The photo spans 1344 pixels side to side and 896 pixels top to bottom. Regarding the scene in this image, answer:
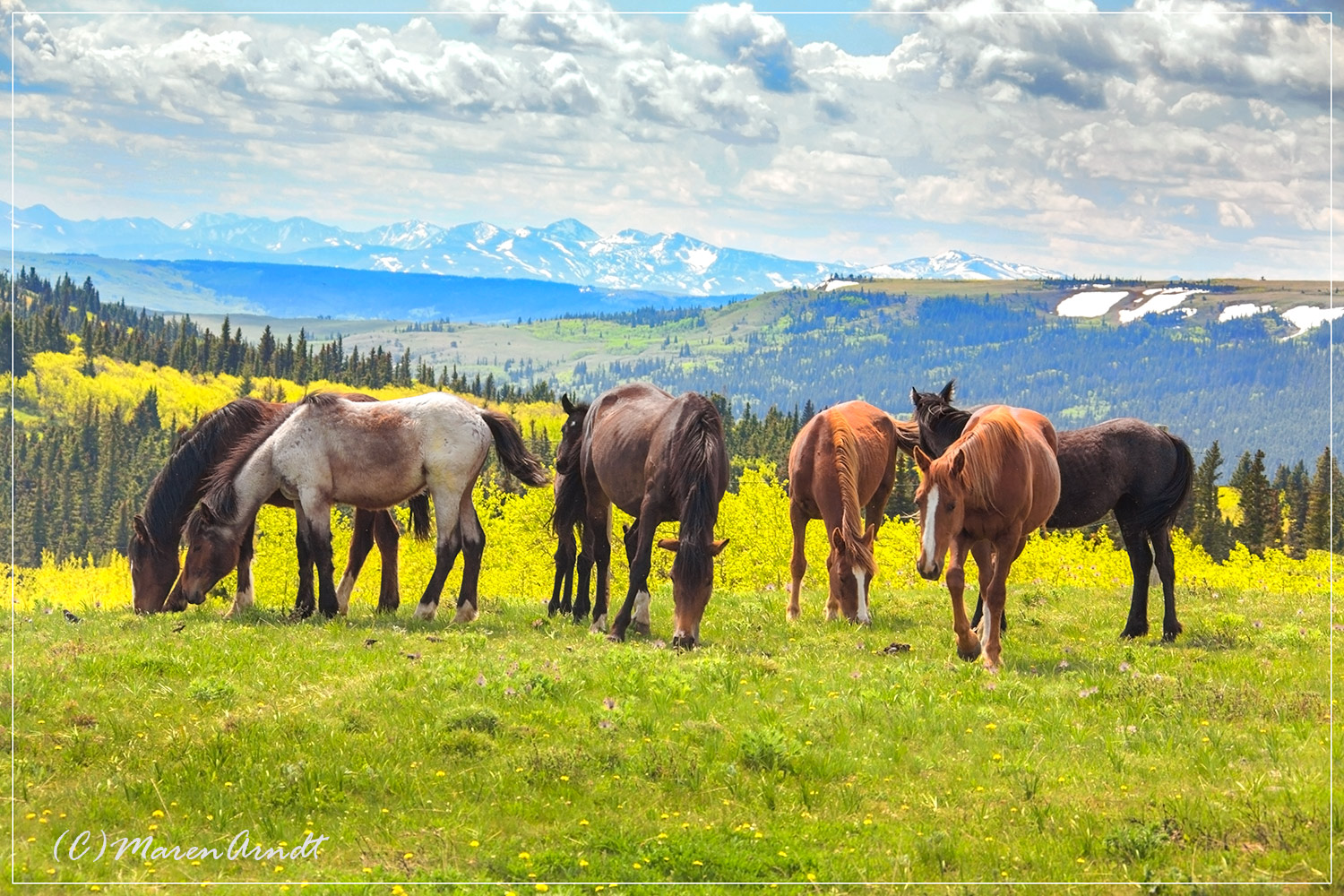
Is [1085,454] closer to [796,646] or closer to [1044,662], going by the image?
[1044,662]

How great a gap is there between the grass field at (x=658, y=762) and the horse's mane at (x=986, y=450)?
246cm

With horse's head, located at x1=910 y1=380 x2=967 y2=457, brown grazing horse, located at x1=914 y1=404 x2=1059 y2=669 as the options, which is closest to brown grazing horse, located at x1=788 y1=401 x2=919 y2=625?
horse's head, located at x1=910 y1=380 x2=967 y2=457

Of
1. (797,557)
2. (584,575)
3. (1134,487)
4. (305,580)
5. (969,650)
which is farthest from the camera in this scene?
(797,557)

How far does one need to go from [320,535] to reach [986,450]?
427 inches

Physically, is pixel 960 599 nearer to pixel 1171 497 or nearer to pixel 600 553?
pixel 1171 497

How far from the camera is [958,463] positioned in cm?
1534

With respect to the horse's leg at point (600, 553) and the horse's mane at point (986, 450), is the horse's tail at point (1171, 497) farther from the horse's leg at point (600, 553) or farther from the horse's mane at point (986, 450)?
the horse's leg at point (600, 553)

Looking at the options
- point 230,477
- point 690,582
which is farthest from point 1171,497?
point 230,477

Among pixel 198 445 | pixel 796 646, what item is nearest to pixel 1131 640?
pixel 796 646

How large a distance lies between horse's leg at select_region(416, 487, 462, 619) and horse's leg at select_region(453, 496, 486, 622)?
4.8 inches

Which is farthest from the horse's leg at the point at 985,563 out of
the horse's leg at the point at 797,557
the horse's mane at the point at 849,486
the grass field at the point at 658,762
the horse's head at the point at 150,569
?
the horse's head at the point at 150,569

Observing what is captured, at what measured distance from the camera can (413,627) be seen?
61.4 feet

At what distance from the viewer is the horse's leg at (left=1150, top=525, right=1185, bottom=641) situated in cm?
1838

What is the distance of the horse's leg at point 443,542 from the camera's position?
1981 cm
